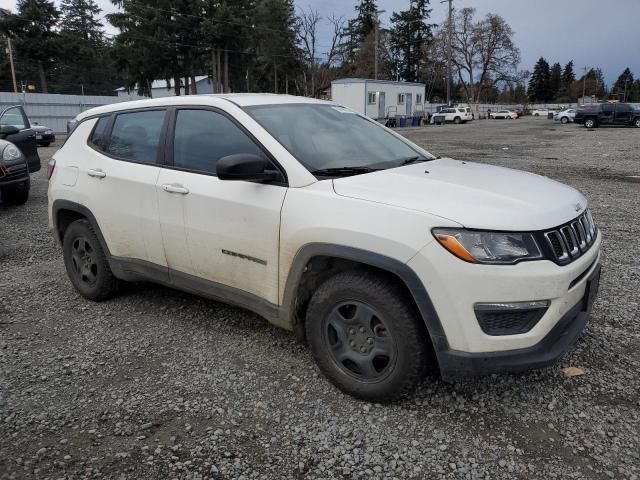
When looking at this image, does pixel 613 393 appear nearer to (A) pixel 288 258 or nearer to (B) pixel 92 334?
(A) pixel 288 258

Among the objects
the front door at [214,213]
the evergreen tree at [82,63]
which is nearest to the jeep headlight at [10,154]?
the front door at [214,213]

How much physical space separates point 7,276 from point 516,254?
500cm

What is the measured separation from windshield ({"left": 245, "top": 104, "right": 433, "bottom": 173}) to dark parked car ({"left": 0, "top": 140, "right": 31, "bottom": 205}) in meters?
6.19

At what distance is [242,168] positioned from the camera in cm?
290

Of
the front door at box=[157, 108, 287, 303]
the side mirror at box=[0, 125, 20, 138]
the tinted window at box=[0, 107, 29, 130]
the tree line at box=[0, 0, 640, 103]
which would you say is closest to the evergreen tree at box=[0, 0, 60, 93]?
the tree line at box=[0, 0, 640, 103]

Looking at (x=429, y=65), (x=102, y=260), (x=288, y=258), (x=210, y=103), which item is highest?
(x=429, y=65)

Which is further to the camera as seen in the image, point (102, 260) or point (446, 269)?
point (102, 260)

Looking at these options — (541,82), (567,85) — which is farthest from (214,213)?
(567,85)

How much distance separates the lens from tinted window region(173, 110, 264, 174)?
335 centimetres

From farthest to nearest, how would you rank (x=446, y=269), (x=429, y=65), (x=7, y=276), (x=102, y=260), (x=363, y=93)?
(x=429, y=65), (x=363, y=93), (x=7, y=276), (x=102, y=260), (x=446, y=269)

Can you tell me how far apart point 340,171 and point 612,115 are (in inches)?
1433

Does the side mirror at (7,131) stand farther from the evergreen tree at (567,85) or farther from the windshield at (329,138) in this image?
the evergreen tree at (567,85)

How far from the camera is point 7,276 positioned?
5238 mm

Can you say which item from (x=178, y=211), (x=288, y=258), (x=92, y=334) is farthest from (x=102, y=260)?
(x=288, y=258)
